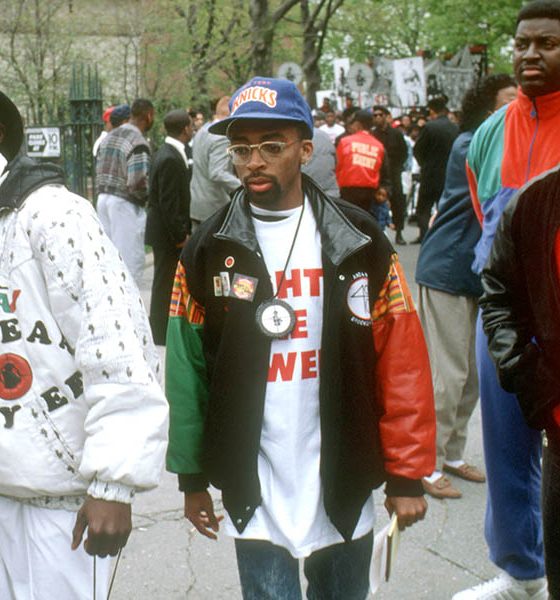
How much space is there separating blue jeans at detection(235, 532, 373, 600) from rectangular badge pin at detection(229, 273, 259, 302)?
64 cm

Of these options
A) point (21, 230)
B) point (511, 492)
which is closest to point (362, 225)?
point (21, 230)

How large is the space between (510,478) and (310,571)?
1.07 meters

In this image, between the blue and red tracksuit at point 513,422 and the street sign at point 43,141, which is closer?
the blue and red tracksuit at point 513,422

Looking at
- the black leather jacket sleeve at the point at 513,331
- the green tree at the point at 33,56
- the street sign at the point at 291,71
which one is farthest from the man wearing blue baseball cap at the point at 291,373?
the street sign at the point at 291,71

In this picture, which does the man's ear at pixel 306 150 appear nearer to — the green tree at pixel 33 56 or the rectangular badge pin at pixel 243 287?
the rectangular badge pin at pixel 243 287

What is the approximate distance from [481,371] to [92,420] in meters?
1.77

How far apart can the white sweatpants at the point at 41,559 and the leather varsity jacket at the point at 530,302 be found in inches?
46.4

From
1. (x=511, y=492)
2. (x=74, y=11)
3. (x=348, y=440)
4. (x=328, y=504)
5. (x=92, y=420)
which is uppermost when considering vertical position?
(x=74, y=11)

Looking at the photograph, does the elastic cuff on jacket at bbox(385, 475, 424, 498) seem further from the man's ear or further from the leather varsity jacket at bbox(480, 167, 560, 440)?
the man's ear

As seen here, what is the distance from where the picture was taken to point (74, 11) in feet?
56.1

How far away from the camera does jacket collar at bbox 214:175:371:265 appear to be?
2607 millimetres

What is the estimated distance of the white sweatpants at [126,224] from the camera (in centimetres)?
929

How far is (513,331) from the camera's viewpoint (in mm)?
2773

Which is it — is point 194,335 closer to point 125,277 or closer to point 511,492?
point 125,277
